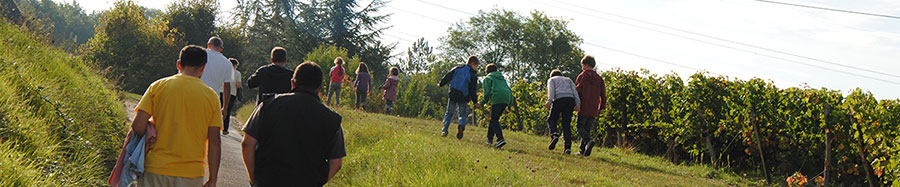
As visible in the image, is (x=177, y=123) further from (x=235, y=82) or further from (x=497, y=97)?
(x=497, y=97)

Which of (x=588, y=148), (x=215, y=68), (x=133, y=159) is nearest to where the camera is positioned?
(x=133, y=159)

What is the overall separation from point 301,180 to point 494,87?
283 inches

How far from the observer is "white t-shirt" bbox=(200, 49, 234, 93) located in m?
9.20

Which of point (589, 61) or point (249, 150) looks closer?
point (249, 150)

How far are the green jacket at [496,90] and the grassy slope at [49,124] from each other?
5.46 metres

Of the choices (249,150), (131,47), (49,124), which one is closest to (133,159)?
(249,150)

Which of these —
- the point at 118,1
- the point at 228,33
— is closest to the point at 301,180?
the point at 118,1

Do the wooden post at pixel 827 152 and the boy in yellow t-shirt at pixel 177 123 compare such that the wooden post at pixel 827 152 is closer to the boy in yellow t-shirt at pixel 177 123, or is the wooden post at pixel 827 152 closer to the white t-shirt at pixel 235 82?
the boy in yellow t-shirt at pixel 177 123

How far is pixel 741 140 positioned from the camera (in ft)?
36.9

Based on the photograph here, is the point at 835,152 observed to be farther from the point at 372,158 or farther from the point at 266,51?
the point at 266,51

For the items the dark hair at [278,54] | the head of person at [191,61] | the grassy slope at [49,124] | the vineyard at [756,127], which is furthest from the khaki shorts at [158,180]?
the vineyard at [756,127]

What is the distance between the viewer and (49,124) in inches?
278

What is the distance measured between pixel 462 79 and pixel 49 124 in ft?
20.7

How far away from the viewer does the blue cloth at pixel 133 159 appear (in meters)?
4.00
